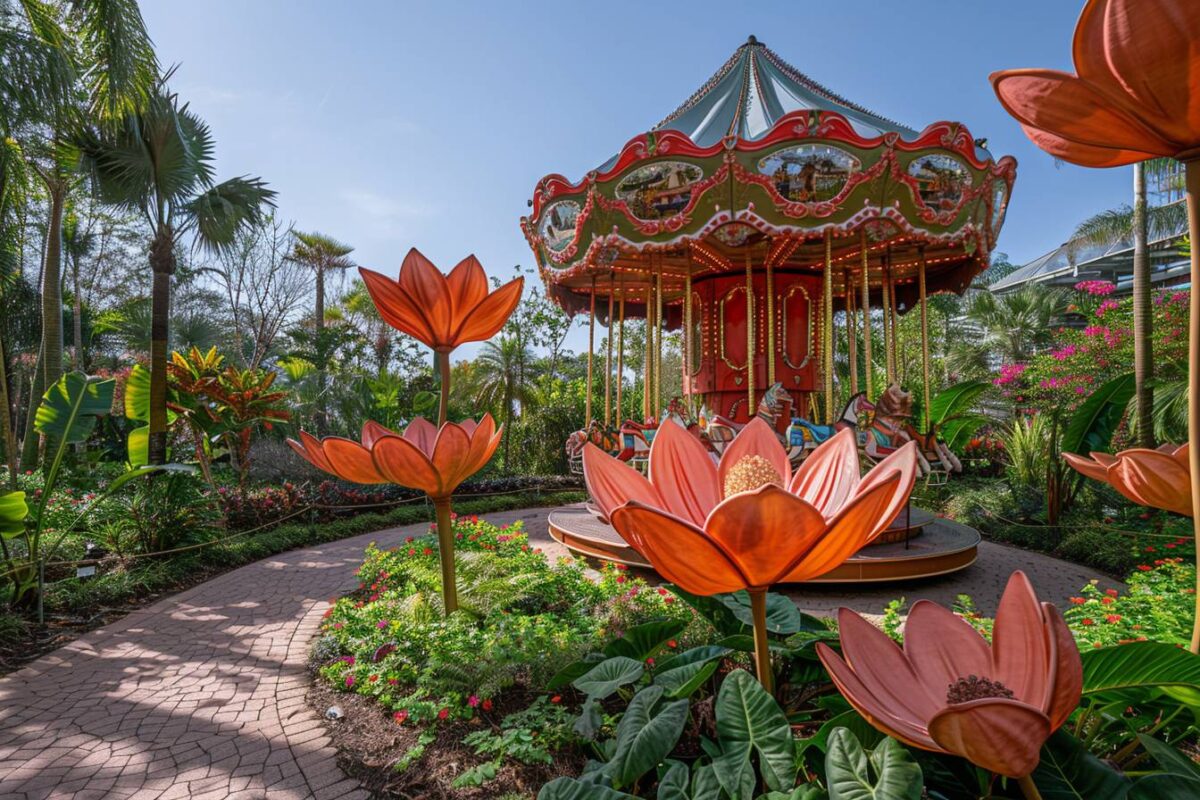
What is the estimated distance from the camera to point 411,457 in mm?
2418

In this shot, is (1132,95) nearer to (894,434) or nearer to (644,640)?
(644,640)

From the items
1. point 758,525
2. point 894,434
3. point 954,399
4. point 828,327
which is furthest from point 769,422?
point 758,525

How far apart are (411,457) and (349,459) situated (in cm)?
28

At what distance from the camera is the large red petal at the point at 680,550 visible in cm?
100

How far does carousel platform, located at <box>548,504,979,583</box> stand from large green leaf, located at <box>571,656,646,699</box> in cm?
481

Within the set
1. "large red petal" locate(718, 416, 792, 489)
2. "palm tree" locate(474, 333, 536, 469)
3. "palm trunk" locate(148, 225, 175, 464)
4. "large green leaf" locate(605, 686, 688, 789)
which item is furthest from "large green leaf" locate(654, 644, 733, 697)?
"palm tree" locate(474, 333, 536, 469)

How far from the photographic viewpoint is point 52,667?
14.3ft

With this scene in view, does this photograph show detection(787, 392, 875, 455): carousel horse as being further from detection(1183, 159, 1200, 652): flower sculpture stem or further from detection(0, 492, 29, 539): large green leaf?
detection(0, 492, 29, 539): large green leaf

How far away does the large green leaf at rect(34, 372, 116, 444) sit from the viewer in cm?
620

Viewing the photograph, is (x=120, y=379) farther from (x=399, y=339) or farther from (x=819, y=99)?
(x=819, y=99)

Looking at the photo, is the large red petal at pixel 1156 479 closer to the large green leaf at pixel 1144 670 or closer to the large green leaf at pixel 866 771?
the large green leaf at pixel 1144 670

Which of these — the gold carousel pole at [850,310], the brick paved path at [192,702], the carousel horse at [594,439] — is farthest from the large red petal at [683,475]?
the carousel horse at [594,439]

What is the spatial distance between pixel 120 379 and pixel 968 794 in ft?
87.0

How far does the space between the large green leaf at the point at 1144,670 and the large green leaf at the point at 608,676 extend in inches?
41.8
